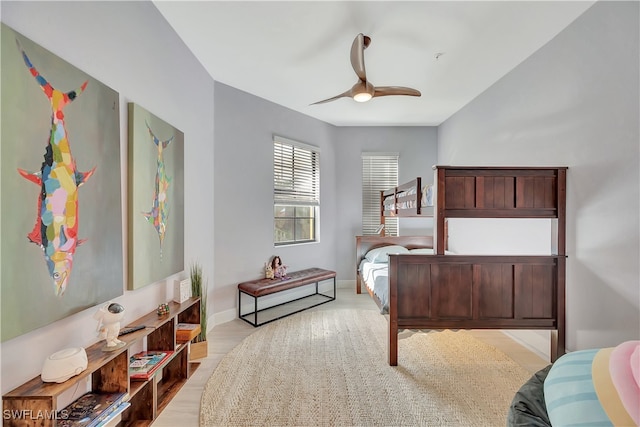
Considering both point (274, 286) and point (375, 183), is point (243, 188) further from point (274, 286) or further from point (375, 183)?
point (375, 183)

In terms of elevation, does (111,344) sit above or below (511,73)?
below

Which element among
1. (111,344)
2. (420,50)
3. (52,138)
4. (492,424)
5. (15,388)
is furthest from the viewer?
(420,50)

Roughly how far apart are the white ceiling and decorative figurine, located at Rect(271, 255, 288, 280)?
2.20 meters

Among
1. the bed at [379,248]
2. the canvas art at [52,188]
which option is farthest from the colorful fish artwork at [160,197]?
the bed at [379,248]

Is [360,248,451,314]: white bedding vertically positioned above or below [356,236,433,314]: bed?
below

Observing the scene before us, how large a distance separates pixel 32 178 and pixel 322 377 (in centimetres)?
212

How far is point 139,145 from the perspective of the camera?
173 centimetres

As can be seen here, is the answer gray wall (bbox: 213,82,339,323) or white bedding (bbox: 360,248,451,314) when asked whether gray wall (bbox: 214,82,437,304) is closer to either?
gray wall (bbox: 213,82,339,323)

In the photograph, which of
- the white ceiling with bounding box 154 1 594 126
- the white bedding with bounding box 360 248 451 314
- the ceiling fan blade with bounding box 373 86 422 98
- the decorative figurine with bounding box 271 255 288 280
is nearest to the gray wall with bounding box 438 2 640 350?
the white ceiling with bounding box 154 1 594 126

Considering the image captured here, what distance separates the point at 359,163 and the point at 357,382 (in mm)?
3422

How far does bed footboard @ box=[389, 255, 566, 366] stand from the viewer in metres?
2.10

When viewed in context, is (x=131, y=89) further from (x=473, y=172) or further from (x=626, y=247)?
(x=626, y=247)

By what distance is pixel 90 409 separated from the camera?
1.26 metres

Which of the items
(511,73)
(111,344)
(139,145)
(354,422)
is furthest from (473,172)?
(111,344)
